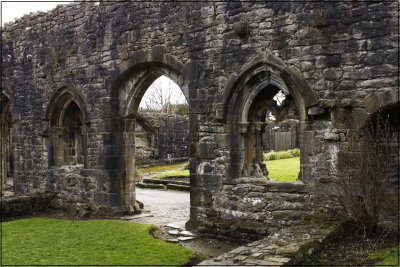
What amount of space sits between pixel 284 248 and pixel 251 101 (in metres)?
3.55

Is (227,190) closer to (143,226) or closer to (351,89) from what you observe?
(143,226)

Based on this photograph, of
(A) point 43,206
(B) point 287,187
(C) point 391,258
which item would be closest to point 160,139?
(A) point 43,206

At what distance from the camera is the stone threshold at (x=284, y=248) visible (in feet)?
18.4

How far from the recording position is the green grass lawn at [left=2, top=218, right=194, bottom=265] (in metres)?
7.35

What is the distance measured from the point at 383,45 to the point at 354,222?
286 centimetres

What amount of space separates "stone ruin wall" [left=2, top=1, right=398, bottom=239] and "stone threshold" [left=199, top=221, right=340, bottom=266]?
42.1 inches

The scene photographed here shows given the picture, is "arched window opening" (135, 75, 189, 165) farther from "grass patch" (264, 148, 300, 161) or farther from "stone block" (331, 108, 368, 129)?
"stone block" (331, 108, 368, 129)

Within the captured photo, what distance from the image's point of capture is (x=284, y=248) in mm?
6109

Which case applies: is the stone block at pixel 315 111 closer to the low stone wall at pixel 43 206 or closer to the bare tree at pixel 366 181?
the bare tree at pixel 366 181

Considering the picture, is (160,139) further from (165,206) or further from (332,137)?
(332,137)

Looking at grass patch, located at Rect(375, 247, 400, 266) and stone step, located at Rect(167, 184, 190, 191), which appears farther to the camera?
stone step, located at Rect(167, 184, 190, 191)

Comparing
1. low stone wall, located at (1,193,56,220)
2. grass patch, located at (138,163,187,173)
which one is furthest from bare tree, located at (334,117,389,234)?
grass patch, located at (138,163,187,173)

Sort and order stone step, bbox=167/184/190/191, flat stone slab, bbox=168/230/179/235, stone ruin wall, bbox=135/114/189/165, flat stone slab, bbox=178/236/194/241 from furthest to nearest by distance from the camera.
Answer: stone ruin wall, bbox=135/114/189/165 → stone step, bbox=167/184/190/191 → flat stone slab, bbox=168/230/179/235 → flat stone slab, bbox=178/236/194/241

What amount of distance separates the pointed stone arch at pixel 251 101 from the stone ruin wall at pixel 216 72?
84 millimetres
